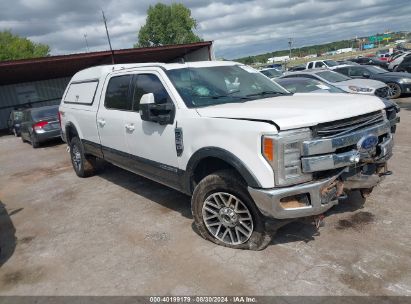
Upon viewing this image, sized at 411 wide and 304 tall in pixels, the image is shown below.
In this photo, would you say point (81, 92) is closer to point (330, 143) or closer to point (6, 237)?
point (6, 237)

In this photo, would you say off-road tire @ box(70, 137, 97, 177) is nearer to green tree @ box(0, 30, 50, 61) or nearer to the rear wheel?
the rear wheel

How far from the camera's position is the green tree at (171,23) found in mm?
64000

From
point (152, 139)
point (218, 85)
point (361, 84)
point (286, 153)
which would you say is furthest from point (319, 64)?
point (286, 153)

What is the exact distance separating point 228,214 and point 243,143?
0.85m

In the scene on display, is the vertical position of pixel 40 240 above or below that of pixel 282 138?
below

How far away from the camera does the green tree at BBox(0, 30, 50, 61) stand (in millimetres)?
50656

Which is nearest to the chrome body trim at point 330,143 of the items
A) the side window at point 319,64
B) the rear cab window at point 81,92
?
the rear cab window at point 81,92

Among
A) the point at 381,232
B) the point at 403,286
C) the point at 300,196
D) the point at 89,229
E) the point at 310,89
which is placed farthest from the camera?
the point at 310,89

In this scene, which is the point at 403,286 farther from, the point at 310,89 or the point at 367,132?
the point at 310,89

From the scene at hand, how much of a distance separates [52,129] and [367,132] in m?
11.7

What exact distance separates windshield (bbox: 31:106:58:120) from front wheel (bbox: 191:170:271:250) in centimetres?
1100

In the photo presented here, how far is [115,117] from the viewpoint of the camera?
216 inches

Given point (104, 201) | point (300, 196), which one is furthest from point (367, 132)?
point (104, 201)

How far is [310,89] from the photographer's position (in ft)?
Result: 31.4
